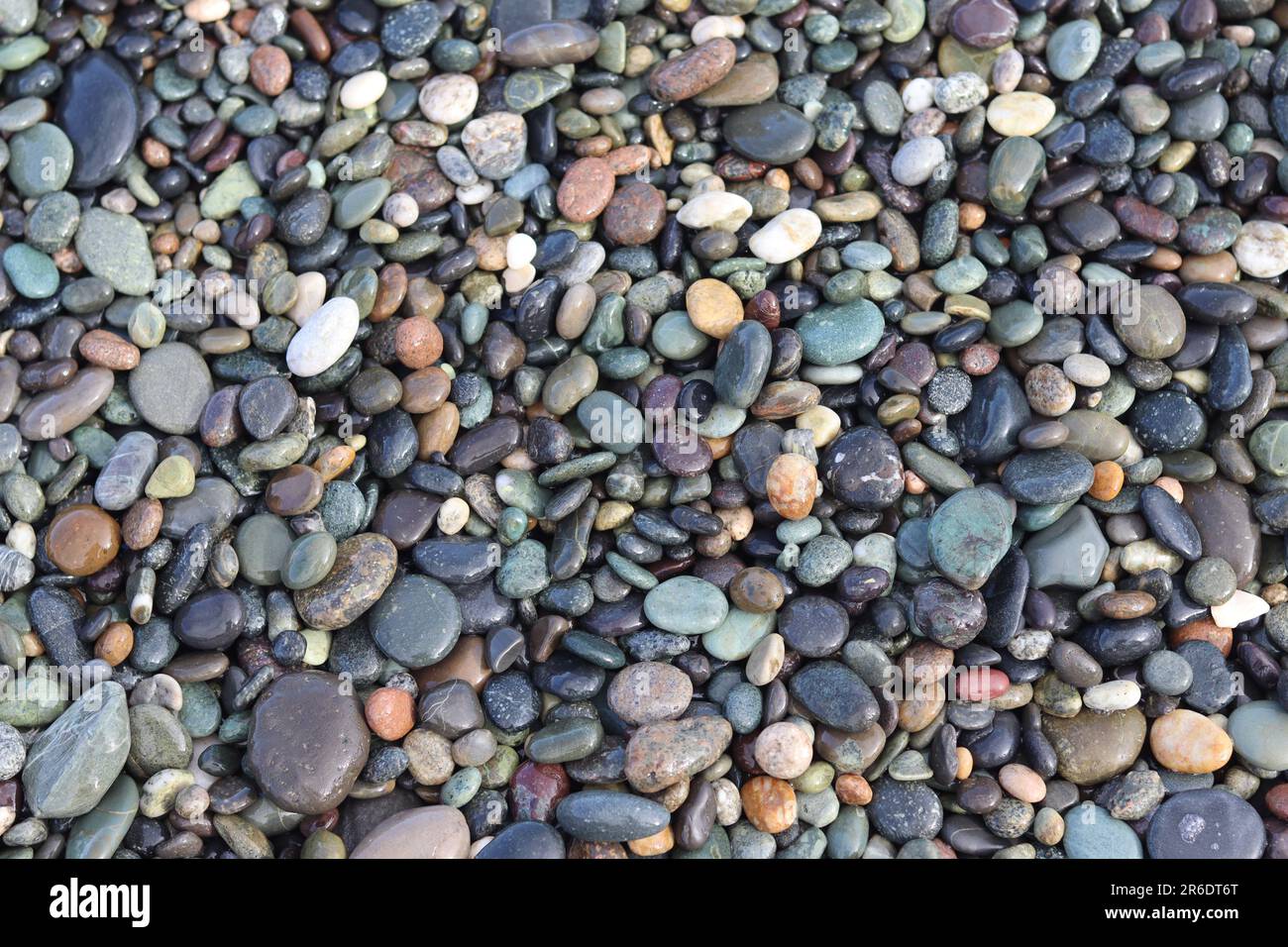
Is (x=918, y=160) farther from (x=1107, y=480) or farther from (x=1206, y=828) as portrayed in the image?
(x=1206, y=828)

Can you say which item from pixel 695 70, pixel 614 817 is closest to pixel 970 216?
pixel 695 70

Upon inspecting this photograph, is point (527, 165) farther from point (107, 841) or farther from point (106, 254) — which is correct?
point (107, 841)

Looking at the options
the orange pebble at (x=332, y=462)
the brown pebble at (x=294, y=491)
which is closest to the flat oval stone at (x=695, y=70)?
the orange pebble at (x=332, y=462)

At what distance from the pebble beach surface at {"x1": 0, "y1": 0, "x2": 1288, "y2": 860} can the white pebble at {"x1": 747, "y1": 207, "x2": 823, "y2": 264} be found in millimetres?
20

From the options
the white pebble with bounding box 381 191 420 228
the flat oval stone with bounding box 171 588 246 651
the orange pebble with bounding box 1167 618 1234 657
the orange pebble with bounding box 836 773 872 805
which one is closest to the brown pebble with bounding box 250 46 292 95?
the white pebble with bounding box 381 191 420 228

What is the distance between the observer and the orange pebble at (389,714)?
314cm

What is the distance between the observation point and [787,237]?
369cm

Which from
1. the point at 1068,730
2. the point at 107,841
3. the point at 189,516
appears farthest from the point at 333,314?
the point at 1068,730

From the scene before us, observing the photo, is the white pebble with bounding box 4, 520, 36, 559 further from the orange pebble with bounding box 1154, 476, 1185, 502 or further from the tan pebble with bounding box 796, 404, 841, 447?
the orange pebble with bounding box 1154, 476, 1185, 502

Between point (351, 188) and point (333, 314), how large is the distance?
1.88 feet

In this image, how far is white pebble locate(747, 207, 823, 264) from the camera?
3688 millimetres

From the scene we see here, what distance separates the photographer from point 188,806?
300cm

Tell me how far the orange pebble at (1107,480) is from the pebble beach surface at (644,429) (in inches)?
0.6

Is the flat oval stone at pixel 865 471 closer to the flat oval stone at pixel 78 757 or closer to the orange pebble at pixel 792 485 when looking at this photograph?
the orange pebble at pixel 792 485
